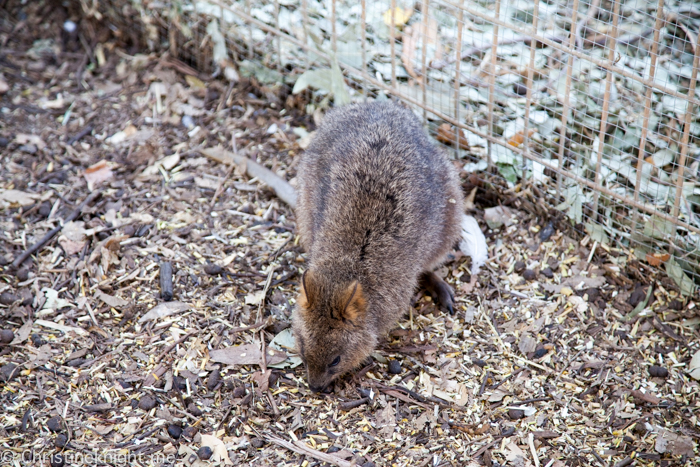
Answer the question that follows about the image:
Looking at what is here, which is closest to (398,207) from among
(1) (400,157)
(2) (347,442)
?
(1) (400,157)

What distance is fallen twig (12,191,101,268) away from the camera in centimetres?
530

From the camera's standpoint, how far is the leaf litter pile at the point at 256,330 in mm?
4262

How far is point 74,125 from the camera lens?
6.70 m

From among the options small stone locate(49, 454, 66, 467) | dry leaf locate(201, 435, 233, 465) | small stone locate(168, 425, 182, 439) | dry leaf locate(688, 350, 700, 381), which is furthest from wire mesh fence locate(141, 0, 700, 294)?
small stone locate(49, 454, 66, 467)

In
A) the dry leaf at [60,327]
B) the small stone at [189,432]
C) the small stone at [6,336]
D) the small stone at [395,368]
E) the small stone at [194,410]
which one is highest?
the small stone at [6,336]

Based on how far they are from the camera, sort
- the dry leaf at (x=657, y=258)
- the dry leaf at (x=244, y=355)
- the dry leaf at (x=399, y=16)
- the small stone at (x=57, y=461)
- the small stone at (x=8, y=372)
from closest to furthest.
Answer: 1. the small stone at (x=57, y=461)
2. the small stone at (x=8, y=372)
3. the dry leaf at (x=244, y=355)
4. the dry leaf at (x=657, y=258)
5. the dry leaf at (x=399, y=16)

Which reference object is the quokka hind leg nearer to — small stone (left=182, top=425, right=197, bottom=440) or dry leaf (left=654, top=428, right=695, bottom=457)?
dry leaf (left=654, top=428, right=695, bottom=457)

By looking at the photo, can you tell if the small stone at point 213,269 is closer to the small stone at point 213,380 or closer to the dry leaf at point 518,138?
the small stone at point 213,380

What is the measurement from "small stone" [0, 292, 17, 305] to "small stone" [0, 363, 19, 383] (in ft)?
1.97

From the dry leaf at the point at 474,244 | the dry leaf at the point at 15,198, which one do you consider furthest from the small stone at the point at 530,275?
the dry leaf at the point at 15,198

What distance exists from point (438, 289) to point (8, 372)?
3.11 meters

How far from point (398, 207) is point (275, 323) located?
1253mm

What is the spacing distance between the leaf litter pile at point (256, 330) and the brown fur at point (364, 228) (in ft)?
1.28

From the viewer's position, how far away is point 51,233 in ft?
18.2
